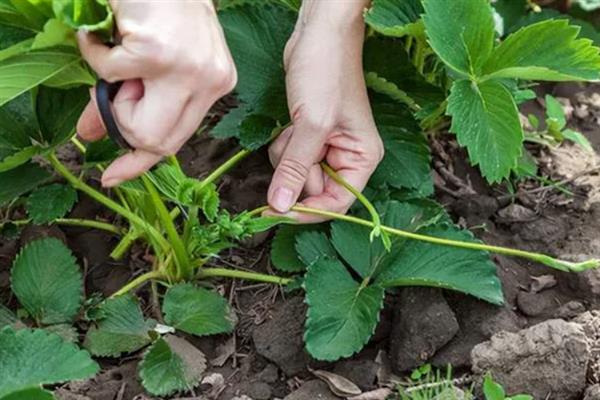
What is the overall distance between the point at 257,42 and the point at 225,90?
0.47m

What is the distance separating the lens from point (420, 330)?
146cm

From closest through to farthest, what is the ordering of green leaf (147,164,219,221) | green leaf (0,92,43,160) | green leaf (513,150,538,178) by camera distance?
green leaf (147,164,219,221) → green leaf (0,92,43,160) → green leaf (513,150,538,178)

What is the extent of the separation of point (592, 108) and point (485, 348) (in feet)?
2.36

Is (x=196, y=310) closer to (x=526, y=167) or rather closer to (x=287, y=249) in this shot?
(x=287, y=249)

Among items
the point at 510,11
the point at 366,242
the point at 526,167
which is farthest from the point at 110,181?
the point at 510,11

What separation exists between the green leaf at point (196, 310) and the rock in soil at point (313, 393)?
154 mm

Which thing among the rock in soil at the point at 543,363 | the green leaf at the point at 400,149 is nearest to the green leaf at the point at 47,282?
the green leaf at the point at 400,149

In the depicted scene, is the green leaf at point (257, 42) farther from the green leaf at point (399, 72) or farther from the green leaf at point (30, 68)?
the green leaf at point (30, 68)

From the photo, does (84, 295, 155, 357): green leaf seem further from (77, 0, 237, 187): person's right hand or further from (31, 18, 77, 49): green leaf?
(31, 18, 77, 49): green leaf

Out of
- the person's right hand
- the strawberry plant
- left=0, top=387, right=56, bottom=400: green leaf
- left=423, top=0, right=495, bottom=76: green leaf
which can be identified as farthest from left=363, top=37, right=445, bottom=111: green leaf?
left=0, top=387, right=56, bottom=400: green leaf

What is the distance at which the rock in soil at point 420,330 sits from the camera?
4.77 feet

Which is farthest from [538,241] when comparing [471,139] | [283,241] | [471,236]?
[283,241]

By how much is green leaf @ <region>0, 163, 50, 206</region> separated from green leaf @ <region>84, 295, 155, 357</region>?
0.72ft

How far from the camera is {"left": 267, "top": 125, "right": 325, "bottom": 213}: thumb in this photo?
1428mm
